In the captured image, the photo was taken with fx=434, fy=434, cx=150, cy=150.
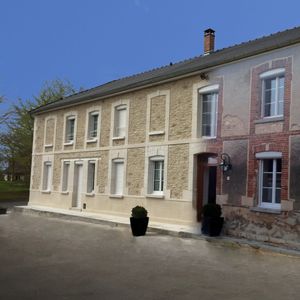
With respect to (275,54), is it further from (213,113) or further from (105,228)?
(105,228)

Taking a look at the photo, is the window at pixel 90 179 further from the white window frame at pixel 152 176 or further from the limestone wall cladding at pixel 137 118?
the white window frame at pixel 152 176

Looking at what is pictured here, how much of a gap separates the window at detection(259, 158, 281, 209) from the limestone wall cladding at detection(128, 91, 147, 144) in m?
6.09

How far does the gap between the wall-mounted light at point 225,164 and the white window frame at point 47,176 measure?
13.1 metres

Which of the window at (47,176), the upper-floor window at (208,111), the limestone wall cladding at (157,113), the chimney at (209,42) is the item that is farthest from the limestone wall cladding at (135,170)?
the window at (47,176)

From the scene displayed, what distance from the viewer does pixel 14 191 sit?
3722cm

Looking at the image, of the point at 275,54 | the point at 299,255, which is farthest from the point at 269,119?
the point at 299,255

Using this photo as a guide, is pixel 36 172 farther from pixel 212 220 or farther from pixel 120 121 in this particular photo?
pixel 212 220

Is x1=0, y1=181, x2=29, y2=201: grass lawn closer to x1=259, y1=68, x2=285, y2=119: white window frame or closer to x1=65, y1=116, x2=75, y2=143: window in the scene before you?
x1=65, y1=116, x2=75, y2=143: window

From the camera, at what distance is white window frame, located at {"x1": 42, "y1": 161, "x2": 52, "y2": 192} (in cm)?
2448

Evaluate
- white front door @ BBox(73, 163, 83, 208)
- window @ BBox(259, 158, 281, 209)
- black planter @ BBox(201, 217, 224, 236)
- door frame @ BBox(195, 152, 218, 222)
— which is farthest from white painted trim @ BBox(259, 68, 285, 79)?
white front door @ BBox(73, 163, 83, 208)

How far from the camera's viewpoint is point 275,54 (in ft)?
42.0

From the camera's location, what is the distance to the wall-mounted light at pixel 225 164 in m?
13.9

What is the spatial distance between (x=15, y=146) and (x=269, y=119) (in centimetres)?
2597

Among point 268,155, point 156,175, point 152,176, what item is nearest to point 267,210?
point 268,155
